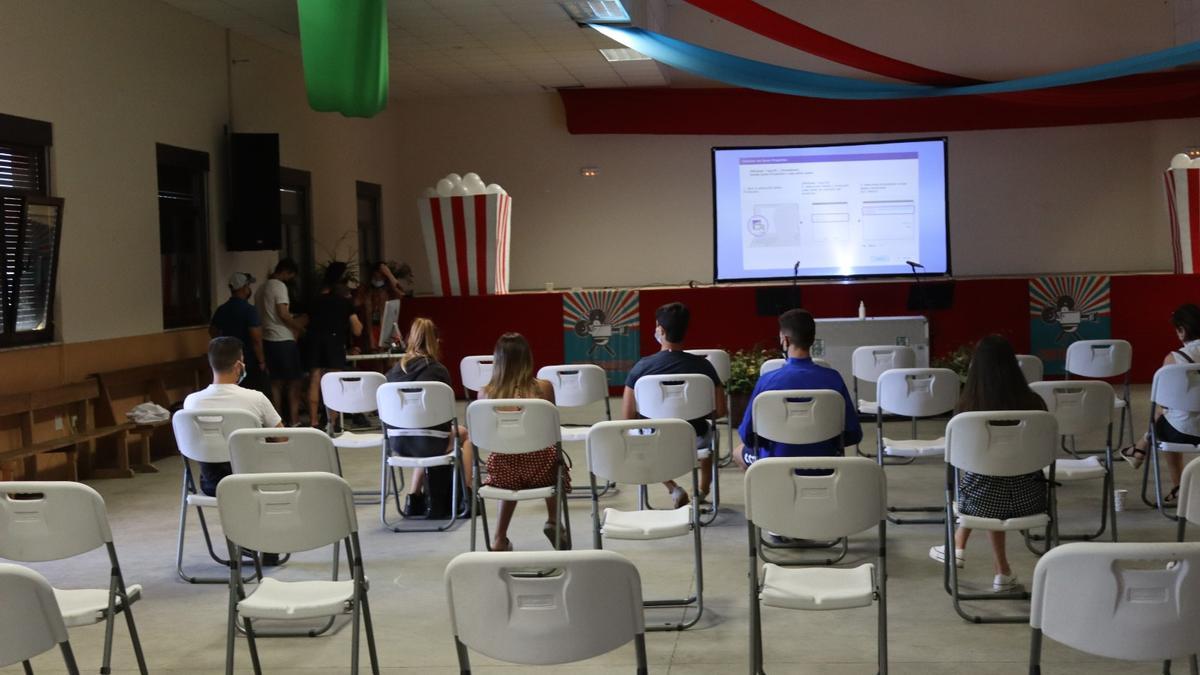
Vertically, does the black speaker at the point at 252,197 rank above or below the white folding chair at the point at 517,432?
above

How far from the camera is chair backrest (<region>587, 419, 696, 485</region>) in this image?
15.0ft

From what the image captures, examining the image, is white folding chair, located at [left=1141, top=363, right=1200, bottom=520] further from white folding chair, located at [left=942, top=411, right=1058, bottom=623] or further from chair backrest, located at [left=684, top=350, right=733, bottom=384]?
chair backrest, located at [left=684, top=350, right=733, bottom=384]

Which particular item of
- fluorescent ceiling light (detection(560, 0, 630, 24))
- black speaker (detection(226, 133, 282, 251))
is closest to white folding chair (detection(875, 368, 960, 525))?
fluorescent ceiling light (detection(560, 0, 630, 24))

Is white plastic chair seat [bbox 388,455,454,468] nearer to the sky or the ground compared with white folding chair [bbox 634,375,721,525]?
nearer to the ground

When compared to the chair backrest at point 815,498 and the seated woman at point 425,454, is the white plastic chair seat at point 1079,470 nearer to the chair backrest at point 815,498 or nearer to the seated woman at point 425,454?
the chair backrest at point 815,498

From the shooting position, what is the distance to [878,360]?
802cm

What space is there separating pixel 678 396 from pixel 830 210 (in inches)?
316

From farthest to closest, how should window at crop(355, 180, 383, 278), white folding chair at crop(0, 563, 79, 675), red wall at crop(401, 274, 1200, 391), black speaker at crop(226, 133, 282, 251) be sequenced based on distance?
window at crop(355, 180, 383, 278), red wall at crop(401, 274, 1200, 391), black speaker at crop(226, 133, 282, 251), white folding chair at crop(0, 563, 79, 675)

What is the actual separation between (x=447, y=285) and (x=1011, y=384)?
8.60 m

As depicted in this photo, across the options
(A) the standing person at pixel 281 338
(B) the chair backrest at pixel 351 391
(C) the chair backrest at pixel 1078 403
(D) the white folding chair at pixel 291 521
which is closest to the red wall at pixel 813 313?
(A) the standing person at pixel 281 338

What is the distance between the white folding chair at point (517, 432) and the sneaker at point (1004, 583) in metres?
1.71

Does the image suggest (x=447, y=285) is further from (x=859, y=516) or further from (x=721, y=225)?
(x=859, y=516)

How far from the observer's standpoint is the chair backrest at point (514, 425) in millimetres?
5211

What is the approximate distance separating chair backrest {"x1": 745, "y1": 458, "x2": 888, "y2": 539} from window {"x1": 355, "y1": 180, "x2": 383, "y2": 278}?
1138cm
